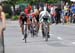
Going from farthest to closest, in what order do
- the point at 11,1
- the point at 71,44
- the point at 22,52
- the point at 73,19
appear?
the point at 11,1 < the point at 73,19 < the point at 71,44 < the point at 22,52

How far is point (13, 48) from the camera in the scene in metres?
19.0

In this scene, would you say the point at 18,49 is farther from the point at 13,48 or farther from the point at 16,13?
the point at 16,13

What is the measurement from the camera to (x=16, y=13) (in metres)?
56.3

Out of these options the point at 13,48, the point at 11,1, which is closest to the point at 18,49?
the point at 13,48

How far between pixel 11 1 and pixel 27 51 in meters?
42.7

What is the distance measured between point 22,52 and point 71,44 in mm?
4275

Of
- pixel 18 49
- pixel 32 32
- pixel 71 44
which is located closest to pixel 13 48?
pixel 18 49

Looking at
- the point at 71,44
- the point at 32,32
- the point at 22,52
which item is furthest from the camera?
the point at 32,32

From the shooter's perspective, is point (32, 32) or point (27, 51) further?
point (32, 32)

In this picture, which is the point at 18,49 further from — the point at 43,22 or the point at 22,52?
the point at 43,22

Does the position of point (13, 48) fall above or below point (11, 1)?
below

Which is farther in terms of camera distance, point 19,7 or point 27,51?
point 19,7

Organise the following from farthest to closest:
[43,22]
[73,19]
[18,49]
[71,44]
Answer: [73,19] < [43,22] < [71,44] < [18,49]

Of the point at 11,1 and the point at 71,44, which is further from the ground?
the point at 11,1
